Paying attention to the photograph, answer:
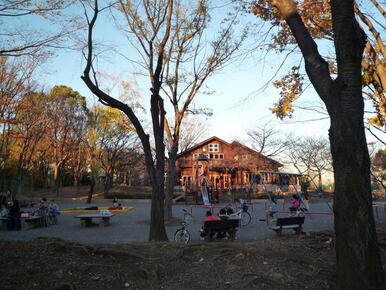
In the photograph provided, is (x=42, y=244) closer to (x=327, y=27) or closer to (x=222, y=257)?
(x=222, y=257)

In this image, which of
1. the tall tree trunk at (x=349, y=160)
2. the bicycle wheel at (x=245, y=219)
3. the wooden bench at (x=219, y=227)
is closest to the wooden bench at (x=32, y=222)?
the wooden bench at (x=219, y=227)

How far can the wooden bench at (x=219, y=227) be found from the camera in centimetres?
993

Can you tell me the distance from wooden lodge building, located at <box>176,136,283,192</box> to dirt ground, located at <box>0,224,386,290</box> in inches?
1356

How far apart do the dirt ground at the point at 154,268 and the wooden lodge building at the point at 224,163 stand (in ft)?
113

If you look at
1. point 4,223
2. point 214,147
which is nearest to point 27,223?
point 4,223

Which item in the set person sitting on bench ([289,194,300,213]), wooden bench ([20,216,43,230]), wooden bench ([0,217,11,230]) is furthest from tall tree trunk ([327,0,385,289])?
wooden bench ([0,217,11,230])

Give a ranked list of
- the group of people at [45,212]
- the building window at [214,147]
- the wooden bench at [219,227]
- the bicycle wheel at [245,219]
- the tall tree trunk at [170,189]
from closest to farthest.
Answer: the wooden bench at [219,227], the bicycle wheel at [245,219], the group of people at [45,212], the tall tree trunk at [170,189], the building window at [214,147]

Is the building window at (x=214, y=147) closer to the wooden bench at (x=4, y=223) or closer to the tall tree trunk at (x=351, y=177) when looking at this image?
the wooden bench at (x=4, y=223)

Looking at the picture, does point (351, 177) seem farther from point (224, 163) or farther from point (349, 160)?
point (224, 163)

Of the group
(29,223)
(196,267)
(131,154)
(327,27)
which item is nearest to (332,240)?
(196,267)

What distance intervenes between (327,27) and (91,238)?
1149 centimetres

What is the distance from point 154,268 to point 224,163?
36.5 meters

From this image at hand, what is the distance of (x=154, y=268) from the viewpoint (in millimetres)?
4953

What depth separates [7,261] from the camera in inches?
184
